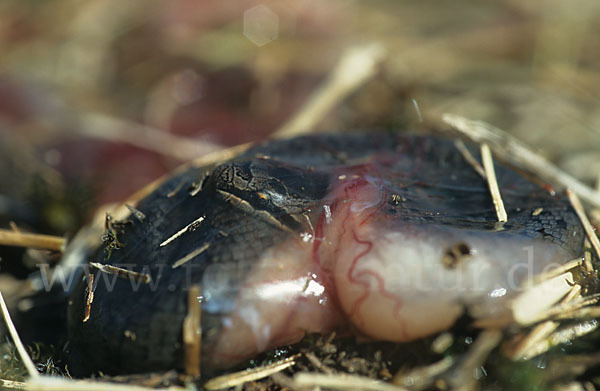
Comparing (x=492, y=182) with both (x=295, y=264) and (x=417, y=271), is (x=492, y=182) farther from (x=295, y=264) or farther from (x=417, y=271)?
(x=295, y=264)

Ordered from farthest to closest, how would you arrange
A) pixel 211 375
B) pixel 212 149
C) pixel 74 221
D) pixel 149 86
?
pixel 149 86
pixel 212 149
pixel 74 221
pixel 211 375

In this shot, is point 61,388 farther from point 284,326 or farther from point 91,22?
point 91,22

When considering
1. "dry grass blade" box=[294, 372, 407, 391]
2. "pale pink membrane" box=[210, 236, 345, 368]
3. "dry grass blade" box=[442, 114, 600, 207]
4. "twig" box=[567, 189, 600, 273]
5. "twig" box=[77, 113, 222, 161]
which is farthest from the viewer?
"twig" box=[77, 113, 222, 161]

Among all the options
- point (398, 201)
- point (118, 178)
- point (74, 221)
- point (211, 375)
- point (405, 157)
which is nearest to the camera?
point (211, 375)

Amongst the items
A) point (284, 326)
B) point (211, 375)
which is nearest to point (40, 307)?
point (211, 375)

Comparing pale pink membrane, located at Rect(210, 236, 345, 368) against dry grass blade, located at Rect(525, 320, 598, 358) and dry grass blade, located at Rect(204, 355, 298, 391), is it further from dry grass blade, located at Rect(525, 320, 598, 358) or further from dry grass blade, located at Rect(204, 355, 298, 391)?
dry grass blade, located at Rect(525, 320, 598, 358)

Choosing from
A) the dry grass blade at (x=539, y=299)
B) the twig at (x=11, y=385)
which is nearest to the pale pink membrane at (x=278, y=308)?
the dry grass blade at (x=539, y=299)

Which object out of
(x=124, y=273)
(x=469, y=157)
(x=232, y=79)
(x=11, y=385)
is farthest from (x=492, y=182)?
(x=232, y=79)

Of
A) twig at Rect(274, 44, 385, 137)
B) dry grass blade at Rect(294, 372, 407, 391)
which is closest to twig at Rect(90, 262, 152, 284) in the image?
dry grass blade at Rect(294, 372, 407, 391)
